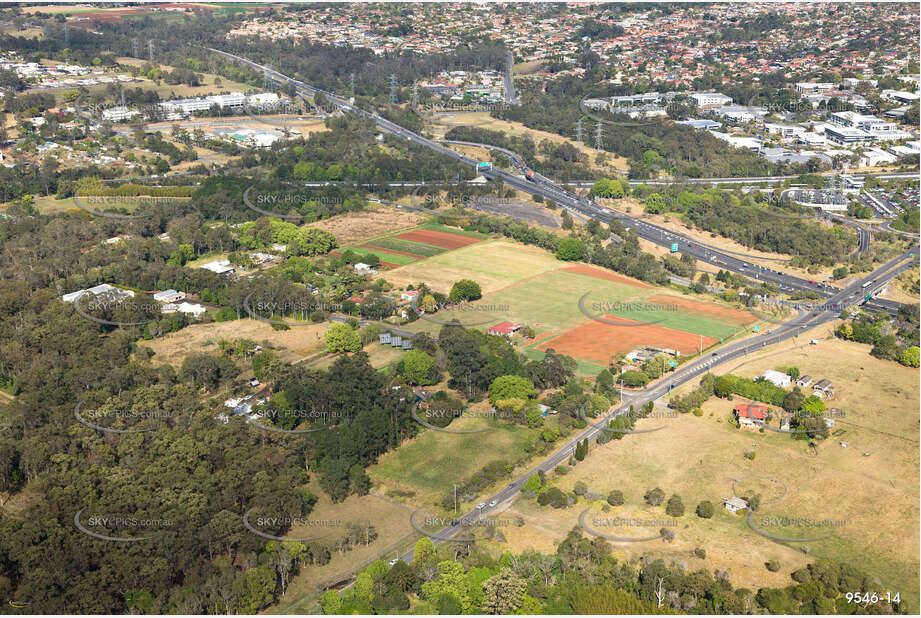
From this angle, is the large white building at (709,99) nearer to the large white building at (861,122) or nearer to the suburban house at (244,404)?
the large white building at (861,122)

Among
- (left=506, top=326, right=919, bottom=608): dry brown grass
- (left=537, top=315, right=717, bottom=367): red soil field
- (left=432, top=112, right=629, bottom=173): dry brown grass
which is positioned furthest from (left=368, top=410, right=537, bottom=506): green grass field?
(left=432, top=112, right=629, bottom=173): dry brown grass

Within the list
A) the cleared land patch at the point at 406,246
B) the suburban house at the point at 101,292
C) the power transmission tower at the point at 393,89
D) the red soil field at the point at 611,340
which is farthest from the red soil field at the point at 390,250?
the power transmission tower at the point at 393,89

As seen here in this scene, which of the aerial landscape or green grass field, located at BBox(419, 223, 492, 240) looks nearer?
the aerial landscape

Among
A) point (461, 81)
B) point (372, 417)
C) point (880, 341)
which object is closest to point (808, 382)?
point (880, 341)

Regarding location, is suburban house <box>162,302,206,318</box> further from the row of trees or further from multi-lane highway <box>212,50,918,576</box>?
the row of trees

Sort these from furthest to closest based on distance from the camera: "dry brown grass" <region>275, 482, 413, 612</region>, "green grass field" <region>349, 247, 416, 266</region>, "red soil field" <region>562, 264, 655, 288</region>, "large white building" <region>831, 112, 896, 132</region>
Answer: "large white building" <region>831, 112, 896, 132</region> → "green grass field" <region>349, 247, 416, 266</region> → "red soil field" <region>562, 264, 655, 288</region> → "dry brown grass" <region>275, 482, 413, 612</region>

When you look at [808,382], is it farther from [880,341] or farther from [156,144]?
[156,144]

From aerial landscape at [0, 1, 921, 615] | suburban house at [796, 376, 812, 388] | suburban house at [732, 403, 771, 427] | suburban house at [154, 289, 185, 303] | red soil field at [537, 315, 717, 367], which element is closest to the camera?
aerial landscape at [0, 1, 921, 615]
